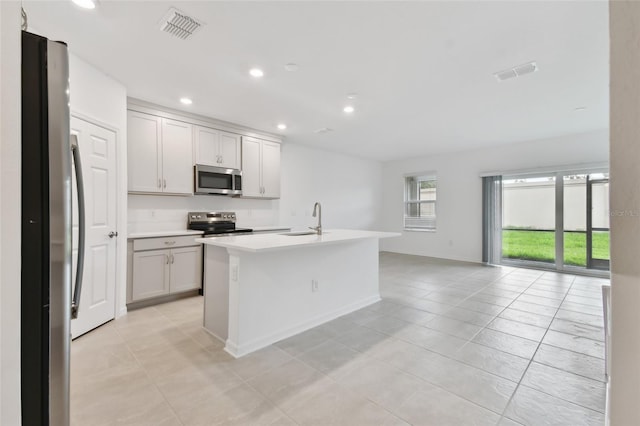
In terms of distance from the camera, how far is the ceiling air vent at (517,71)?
2.69 meters

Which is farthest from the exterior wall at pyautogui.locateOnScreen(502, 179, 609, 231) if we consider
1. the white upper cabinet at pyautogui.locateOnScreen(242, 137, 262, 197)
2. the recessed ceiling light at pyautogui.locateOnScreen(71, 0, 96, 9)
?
the recessed ceiling light at pyautogui.locateOnScreen(71, 0, 96, 9)

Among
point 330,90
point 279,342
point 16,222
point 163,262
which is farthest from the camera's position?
point 163,262

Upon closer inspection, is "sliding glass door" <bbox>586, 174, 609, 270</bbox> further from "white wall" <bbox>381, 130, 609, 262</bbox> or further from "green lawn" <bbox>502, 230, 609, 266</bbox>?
"white wall" <bbox>381, 130, 609, 262</bbox>

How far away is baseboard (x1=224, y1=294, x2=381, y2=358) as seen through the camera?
2275 mm

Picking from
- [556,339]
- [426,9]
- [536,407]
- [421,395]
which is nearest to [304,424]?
[421,395]

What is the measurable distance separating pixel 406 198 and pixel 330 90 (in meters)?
5.01

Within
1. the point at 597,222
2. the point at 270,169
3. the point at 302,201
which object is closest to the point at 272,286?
the point at 270,169

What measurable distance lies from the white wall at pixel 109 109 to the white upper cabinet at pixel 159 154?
38cm

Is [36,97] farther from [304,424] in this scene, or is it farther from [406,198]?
[406,198]

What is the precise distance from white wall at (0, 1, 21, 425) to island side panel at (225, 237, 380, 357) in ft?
5.18

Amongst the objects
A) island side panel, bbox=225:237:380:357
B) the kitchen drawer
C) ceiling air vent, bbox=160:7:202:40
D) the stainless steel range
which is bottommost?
island side panel, bbox=225:237:380:357

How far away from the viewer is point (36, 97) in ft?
2.73

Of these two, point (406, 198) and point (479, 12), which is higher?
point (479, 12)

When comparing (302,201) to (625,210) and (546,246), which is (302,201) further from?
(625,210)
